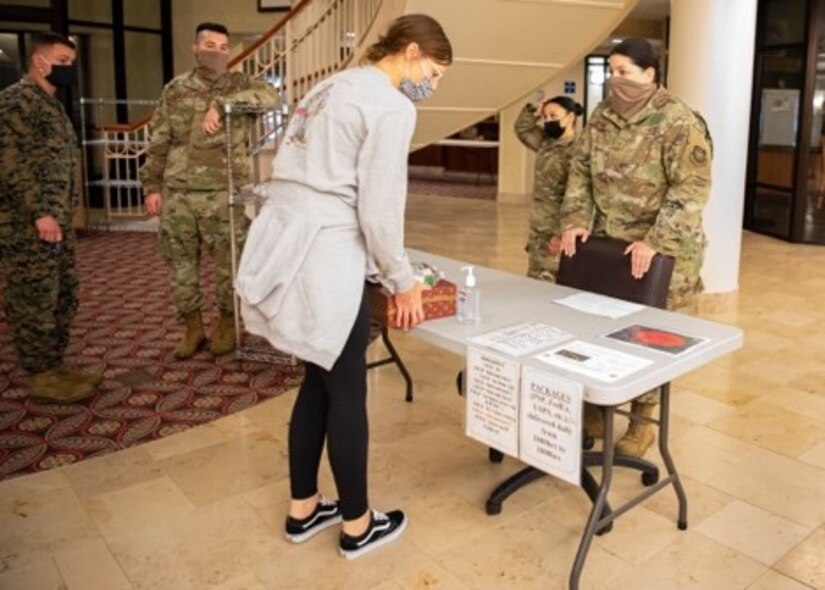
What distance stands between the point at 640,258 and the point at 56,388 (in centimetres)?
259

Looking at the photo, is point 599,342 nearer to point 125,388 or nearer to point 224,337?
point 125,388

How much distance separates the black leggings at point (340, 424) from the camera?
87.1 inches

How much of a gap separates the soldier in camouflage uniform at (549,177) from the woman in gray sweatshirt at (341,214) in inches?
79.0

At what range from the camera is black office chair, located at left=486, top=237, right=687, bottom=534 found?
2.58 meters

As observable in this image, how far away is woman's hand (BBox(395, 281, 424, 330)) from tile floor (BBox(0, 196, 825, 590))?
0.71 m

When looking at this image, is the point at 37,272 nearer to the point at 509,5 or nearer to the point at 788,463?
the point at 788,463

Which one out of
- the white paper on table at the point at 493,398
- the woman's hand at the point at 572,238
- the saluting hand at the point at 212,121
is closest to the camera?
the white paper on table at the point at 493,398

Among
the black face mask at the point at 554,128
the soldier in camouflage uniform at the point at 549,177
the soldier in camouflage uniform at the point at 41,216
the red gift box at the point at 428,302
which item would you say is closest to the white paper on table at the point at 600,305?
the red gift box at the point at 428,302

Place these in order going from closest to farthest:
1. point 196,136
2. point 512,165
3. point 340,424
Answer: point 340,424
point 196,136
point 512,165

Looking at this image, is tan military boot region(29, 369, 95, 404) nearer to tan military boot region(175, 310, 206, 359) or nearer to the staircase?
tan military boot region(175, 310, 206, 359)

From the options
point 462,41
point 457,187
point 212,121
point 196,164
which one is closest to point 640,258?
point 212,121

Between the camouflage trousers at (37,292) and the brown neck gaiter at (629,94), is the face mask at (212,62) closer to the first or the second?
the camouflage trousers at (37,292)

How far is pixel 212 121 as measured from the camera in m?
4.01

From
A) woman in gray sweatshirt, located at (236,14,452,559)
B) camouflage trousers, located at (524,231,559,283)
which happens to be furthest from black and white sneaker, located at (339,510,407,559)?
camouflage trousers, located at (524,231,559,283)
